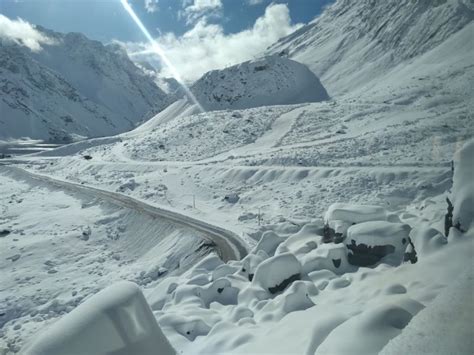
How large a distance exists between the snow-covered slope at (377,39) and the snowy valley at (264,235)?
1337cm

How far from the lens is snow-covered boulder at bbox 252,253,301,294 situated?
13969mm

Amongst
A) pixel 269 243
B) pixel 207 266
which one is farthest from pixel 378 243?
pixel 207 266

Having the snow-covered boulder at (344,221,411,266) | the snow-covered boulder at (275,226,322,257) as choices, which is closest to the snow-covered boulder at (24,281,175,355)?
the snow-covered boulder at (344,221,411,266)

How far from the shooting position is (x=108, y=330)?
7512 mm

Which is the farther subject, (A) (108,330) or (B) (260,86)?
(B) (260,86)

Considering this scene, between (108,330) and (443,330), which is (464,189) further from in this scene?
(108,330)

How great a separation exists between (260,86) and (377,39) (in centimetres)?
3960

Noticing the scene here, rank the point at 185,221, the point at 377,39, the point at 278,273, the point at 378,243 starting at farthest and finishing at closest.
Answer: the point at 377,39 < the point at 185,221 < the point at 378,243 < the point at 278,273

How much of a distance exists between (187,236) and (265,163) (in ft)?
59.9

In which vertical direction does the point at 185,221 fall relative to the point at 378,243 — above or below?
above

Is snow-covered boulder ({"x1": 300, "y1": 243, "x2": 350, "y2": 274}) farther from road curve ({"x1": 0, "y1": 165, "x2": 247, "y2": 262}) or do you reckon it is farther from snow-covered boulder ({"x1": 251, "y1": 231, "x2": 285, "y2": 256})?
road curve ({"x1": 0, "y1": 165, "x2": 247, "y2": 262})

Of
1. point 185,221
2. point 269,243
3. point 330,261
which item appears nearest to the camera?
point 330,261

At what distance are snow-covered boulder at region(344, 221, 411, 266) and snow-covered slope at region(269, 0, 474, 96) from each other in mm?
80471

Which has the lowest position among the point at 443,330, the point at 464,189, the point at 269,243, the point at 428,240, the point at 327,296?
the point at 327,296
